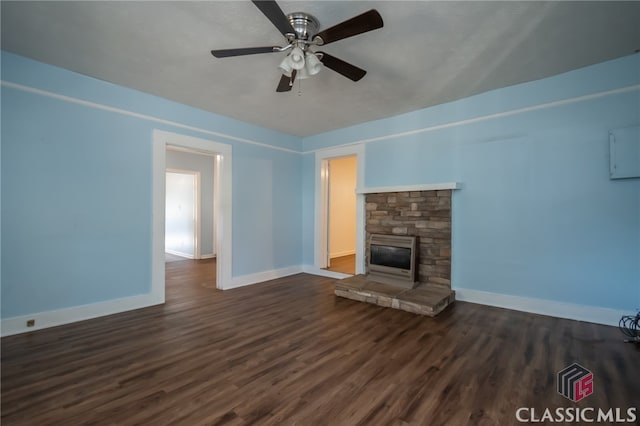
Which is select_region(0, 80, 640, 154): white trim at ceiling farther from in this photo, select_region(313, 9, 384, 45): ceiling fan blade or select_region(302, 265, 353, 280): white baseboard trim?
select_region(313, 9, 384, 45): ceiling fan blade

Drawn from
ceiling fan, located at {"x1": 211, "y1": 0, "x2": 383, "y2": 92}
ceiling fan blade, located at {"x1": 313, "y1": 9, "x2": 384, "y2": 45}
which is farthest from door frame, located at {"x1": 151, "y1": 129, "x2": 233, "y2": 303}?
ceiling fan blade, located at {"x1": 313, "y1": 9, "x2": 384, "y2": 45}

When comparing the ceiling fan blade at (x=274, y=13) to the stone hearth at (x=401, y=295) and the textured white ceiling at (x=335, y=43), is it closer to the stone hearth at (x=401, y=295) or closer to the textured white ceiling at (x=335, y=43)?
the textured white ceiling at (x=335, y=43)

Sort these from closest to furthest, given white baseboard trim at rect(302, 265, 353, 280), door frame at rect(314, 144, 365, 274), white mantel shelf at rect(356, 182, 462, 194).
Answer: white mantel shelf at rect(356, 182, 462, 194), white baseboard trim at rect(302, 265, 353, 280), door frame at rect(314, 144, 365, 274)

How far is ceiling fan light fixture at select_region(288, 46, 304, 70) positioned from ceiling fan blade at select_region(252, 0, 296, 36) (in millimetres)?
176

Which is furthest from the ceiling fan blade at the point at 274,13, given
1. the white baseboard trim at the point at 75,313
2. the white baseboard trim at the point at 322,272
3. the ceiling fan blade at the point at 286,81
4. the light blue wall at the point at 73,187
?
the white baseboard trim at the point at 322,272

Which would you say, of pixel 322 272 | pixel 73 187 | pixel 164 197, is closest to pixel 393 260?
pixel 322 272

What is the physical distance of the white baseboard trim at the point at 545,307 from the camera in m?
2.90

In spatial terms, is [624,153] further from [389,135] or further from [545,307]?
[389,135]

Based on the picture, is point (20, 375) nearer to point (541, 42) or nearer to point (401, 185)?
point (401, 185)

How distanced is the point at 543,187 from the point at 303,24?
125 inches

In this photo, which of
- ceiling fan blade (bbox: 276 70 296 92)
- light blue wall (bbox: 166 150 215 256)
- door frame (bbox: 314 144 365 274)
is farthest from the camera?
light blue wall (bbox: 166 150 215 256)

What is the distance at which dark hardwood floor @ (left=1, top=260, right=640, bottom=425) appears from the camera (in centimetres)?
169

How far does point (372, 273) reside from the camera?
439 centimetres

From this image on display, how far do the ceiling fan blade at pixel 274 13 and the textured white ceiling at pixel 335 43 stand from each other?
27cm
